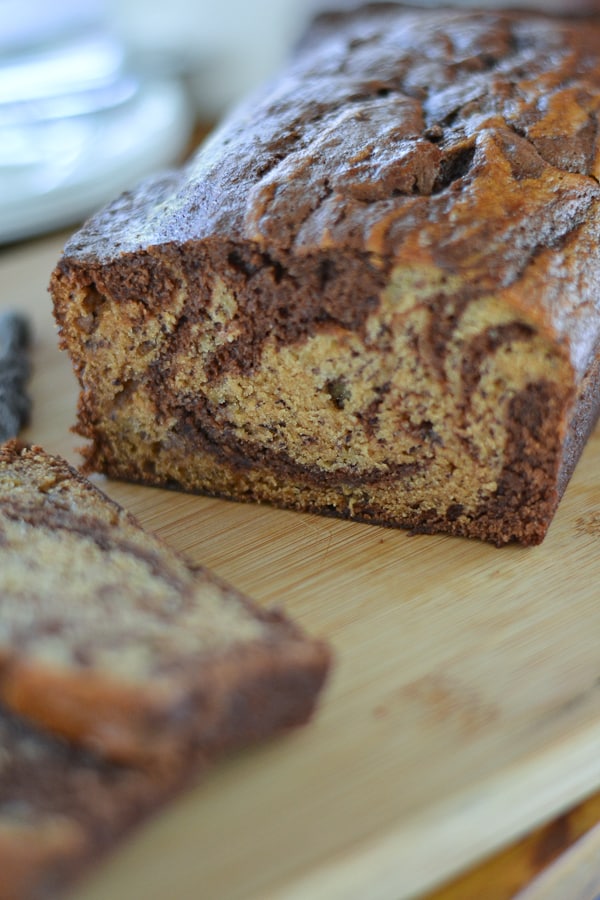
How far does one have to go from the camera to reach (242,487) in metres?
3.04

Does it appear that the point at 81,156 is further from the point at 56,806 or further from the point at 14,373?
the point at 56,806

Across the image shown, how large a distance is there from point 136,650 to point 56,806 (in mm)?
322

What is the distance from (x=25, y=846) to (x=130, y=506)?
146 cm

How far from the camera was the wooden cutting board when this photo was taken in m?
1.88

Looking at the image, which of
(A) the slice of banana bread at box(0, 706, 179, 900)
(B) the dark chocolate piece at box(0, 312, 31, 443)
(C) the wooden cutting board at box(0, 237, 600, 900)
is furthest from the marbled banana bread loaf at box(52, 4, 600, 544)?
(A) the slice of banana bread at box(0, 706, 179, 900)

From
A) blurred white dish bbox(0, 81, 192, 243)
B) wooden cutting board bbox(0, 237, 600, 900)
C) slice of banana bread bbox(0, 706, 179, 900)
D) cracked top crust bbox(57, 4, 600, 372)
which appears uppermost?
cracked top crust bbox(57, 4, 600, 372)

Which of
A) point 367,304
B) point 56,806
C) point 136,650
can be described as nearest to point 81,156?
point 367,304

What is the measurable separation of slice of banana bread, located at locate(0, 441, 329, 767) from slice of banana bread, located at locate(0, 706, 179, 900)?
1.9 inches

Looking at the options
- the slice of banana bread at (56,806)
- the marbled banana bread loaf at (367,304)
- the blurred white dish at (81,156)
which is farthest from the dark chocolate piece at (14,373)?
the slice of banana bread at (56,806)

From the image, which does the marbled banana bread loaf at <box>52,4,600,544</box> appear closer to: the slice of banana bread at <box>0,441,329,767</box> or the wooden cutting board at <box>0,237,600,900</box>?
the wooden cutting board at <box>0,237,600,900</box>

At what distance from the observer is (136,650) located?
6.34 ft

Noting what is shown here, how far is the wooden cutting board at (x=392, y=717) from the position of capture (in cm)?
188

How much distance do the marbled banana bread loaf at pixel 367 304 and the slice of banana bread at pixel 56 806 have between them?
4.00 ft

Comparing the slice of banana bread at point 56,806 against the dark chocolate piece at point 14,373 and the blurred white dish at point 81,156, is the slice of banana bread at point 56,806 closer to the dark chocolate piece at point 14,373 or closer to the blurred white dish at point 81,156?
the dark chocolate piece at point 14,373
